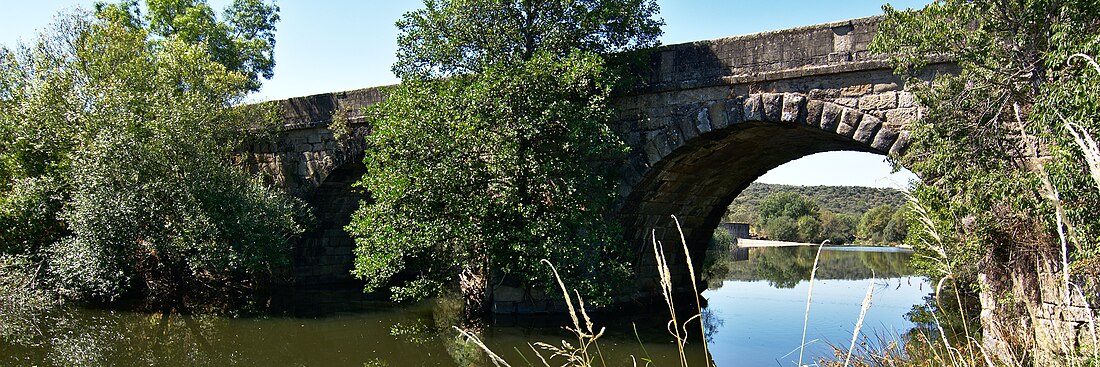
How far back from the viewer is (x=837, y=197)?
75.9m

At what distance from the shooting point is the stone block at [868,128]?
26.7 ft

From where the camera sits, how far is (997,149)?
6238 millimetres

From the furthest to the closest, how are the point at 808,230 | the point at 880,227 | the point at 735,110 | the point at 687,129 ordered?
the point at 880,227 → the point at 808,230 → the point at 687,129 → the point at 735,110

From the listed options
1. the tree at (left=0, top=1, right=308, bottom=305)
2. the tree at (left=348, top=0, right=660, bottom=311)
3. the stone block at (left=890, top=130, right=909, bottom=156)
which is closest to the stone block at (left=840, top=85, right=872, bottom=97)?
the stone block at (left=890, top=130, right=909, bottom=156)

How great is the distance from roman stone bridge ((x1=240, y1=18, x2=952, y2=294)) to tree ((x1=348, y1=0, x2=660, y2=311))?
0.60 metres

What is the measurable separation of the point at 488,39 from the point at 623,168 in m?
2.34

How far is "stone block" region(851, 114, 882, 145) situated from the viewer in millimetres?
8148

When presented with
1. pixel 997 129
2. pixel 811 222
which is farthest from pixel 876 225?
pixel 997 129

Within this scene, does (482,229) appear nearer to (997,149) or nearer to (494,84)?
(494,84)

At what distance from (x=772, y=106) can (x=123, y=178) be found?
861cm

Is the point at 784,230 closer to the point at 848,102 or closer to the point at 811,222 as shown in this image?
the point at 811,222

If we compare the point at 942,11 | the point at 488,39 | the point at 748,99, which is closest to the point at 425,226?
the point at 488,39

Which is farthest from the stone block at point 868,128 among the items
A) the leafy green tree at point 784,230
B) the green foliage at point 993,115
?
the leafy green tree at point 784,230

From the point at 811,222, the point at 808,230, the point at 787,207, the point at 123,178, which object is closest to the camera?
the point at 123,178
